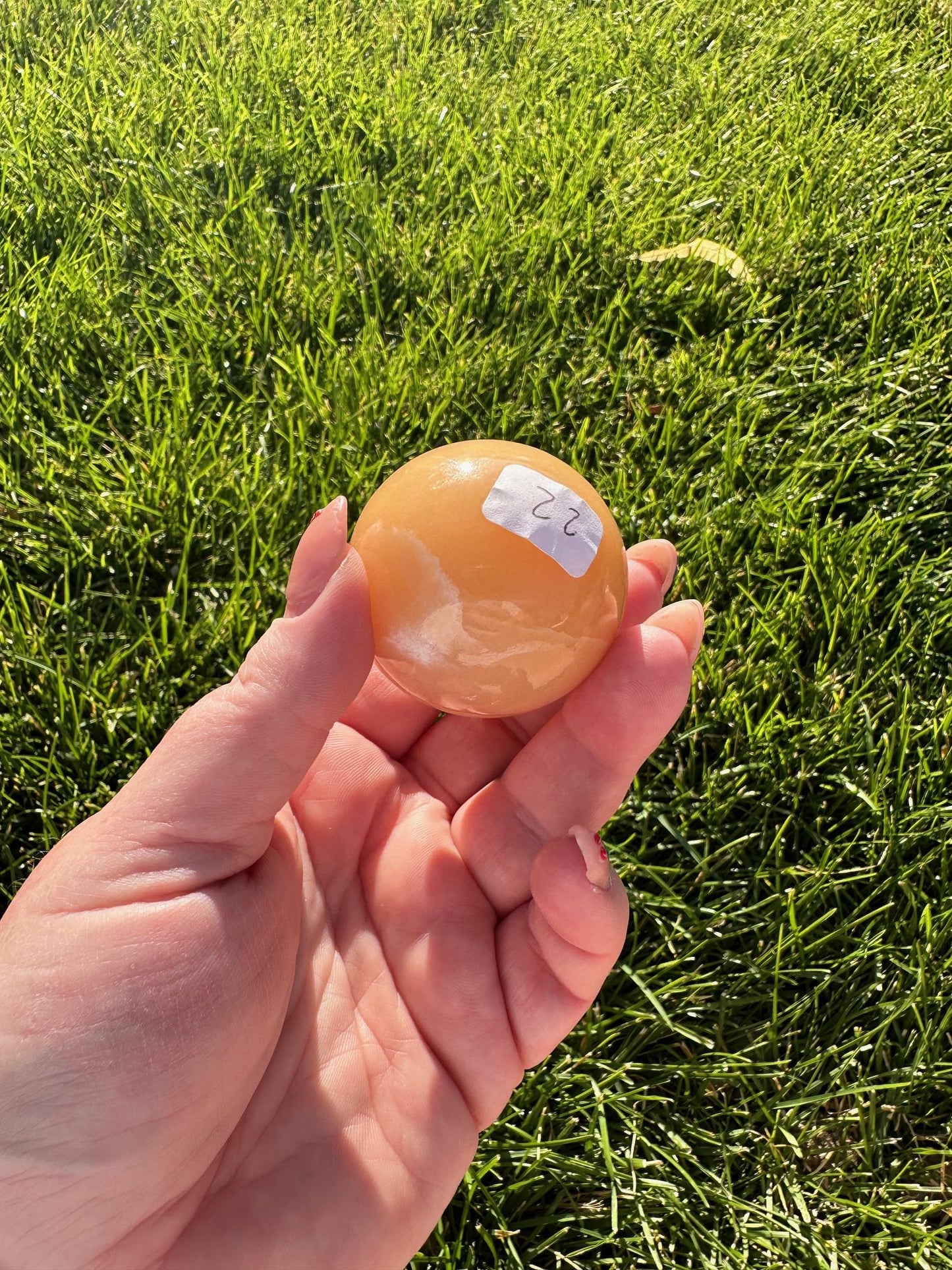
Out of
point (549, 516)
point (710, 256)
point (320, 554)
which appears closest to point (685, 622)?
point (549, 516)

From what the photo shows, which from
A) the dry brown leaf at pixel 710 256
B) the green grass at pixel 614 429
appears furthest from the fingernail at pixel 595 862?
the dry brown leaf at pixel 710 256

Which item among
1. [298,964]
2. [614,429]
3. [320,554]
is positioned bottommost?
[298,964]

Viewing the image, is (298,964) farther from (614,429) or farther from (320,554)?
(614,429)

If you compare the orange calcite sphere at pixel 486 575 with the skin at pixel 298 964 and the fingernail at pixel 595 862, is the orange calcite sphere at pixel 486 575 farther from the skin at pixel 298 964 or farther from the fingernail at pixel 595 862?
the fingernail at pixel 595 862

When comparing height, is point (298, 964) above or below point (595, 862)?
below

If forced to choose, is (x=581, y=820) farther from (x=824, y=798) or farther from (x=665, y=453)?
(x=665, y=453)

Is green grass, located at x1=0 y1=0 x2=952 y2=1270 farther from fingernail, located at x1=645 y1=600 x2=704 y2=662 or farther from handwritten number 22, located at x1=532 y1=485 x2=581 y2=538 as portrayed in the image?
handwritten number 22, located at x1=532 y1=485 x2=581 y2=538
